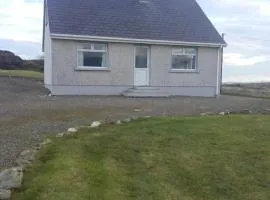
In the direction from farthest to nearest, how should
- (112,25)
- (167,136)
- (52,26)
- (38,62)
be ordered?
(38,62) < (112,25) < (52,26) < (167,136)

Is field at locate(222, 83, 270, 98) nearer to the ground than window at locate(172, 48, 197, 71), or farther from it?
nearer to the ground

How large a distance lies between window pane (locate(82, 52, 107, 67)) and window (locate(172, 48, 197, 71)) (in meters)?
4.06

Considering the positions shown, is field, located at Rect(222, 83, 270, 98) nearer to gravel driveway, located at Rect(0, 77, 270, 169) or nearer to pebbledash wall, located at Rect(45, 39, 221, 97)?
pebbledash wall, located at Rect(45, 39, 221, 97)

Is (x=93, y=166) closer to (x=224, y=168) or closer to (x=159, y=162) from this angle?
(x=159, y=162)

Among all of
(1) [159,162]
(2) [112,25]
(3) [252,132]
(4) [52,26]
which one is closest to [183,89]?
(2) [112,25]

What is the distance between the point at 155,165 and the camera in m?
8.61

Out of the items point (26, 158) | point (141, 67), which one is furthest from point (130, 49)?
point (26, 158)

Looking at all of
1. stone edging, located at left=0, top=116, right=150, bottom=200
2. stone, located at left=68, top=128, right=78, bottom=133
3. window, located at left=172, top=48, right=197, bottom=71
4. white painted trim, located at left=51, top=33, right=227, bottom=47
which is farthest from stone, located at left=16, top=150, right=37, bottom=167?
window, located at left=172, top=48, right=197, bottom=71

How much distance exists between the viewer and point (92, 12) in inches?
1019

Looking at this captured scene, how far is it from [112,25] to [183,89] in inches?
206

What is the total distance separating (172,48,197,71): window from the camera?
26578mm

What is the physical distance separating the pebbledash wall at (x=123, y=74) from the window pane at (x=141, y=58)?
1.25 ft

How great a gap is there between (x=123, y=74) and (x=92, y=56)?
192 centimetres

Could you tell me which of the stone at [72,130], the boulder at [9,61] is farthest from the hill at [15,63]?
the stone at [72,130]
